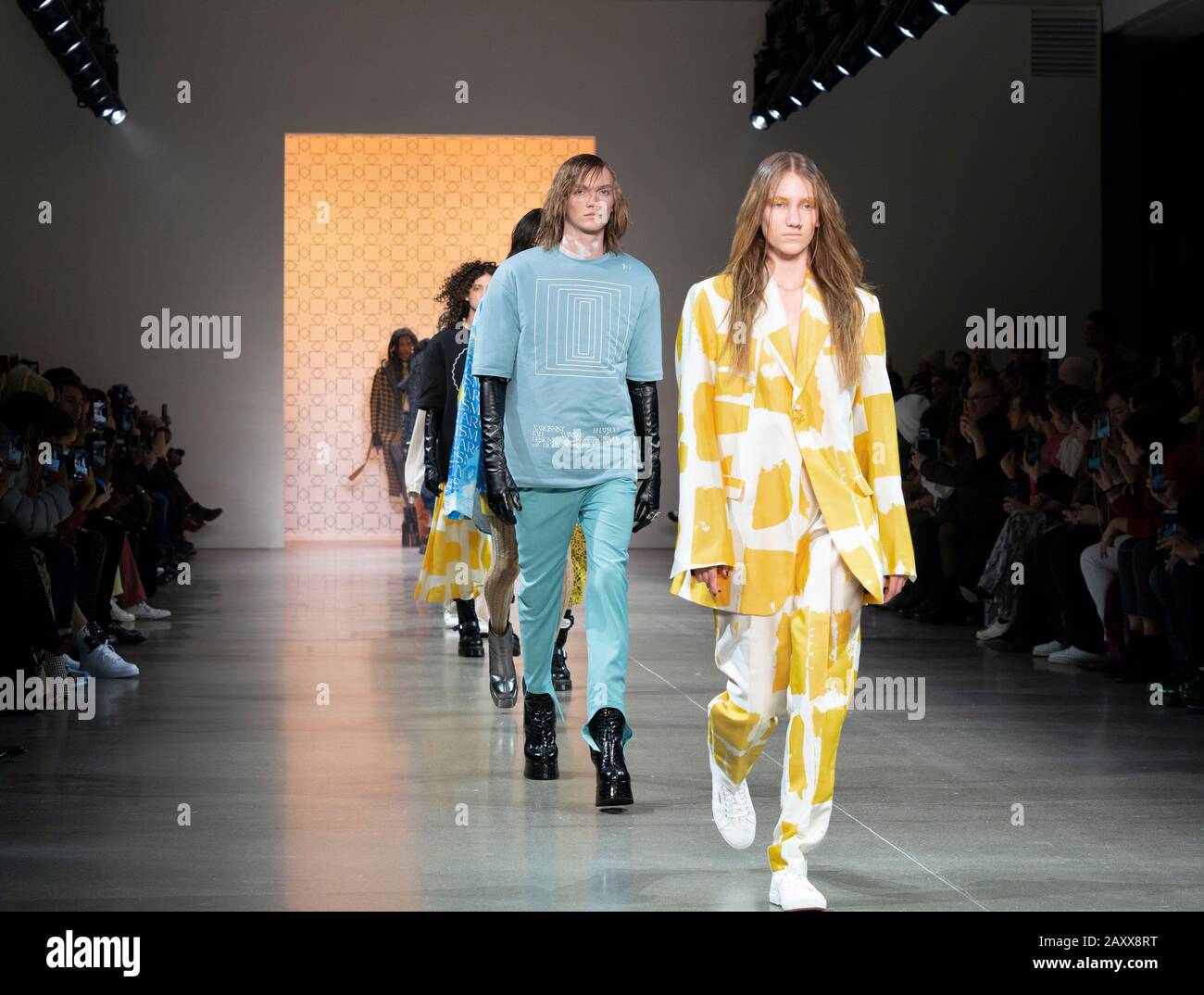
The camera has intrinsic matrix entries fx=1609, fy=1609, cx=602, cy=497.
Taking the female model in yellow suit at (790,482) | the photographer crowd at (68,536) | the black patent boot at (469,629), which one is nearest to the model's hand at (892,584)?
the female model in yellow suit at (790,482)

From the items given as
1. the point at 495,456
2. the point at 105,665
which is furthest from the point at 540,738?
the point at 105,665

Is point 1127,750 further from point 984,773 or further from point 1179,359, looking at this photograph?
point 1179,359

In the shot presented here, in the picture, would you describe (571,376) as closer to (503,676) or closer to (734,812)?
(734,812)

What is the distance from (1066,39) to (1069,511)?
24.4 feet

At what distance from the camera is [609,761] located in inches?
134

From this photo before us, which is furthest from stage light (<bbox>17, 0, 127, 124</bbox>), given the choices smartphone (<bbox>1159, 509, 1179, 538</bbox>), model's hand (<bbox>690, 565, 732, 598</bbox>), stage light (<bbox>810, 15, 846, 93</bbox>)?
model's hand (<bbox>690, 565, 732, 598</bbox>)

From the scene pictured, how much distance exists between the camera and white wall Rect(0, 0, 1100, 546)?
38.8 ft

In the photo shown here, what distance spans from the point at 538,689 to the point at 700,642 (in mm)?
2735

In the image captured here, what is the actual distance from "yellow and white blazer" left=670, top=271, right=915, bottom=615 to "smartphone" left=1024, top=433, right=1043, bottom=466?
3.85 metres

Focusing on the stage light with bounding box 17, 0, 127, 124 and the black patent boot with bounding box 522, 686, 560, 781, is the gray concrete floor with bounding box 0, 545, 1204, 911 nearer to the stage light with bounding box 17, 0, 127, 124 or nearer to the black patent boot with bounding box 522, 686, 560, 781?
the black patent boot with bounding box 522, 686, 560, 781

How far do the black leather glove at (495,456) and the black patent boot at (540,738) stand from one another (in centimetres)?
47

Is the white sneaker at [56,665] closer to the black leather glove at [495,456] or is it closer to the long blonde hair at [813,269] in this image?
the black leather glove at [495,456]
